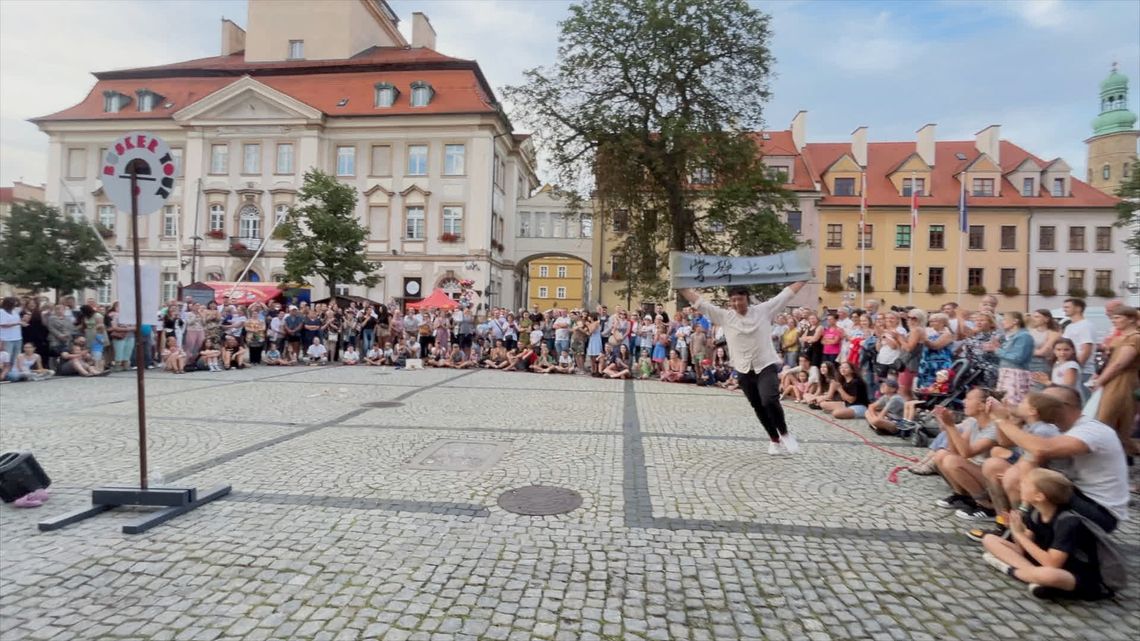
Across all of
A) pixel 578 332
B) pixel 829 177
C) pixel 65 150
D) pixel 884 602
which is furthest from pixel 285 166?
pixel 884 602

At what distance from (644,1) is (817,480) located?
2270 centimetres

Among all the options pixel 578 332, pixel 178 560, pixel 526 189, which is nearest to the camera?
pixel 178 560

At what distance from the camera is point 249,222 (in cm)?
4234

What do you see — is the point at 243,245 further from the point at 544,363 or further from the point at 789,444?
the point at 789,444

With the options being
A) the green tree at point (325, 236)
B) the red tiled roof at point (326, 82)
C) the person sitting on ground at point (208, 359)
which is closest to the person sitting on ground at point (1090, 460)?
the person sitting on ground at point (208, 359)

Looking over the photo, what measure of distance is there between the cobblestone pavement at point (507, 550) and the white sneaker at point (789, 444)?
0.33 ft

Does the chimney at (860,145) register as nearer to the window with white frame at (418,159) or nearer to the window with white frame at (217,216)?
the window with white frame at (418,159)

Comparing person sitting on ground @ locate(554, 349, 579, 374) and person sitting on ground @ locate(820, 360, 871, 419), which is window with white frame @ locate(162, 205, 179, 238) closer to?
person sitting on ground @ locate(554, 349, 579, 374)

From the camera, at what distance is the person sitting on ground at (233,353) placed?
55.5 feet

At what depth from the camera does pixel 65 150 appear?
147ft

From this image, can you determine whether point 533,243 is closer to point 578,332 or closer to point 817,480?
point 578,332

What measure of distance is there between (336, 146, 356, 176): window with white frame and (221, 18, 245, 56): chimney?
66.3 feet

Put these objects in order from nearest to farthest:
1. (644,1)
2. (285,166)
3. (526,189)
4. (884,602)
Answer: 1. (884,602)
2. (644,1)
3. (285,166)
4. (526,189)

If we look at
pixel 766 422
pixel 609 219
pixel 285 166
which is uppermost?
pixel 285 166
